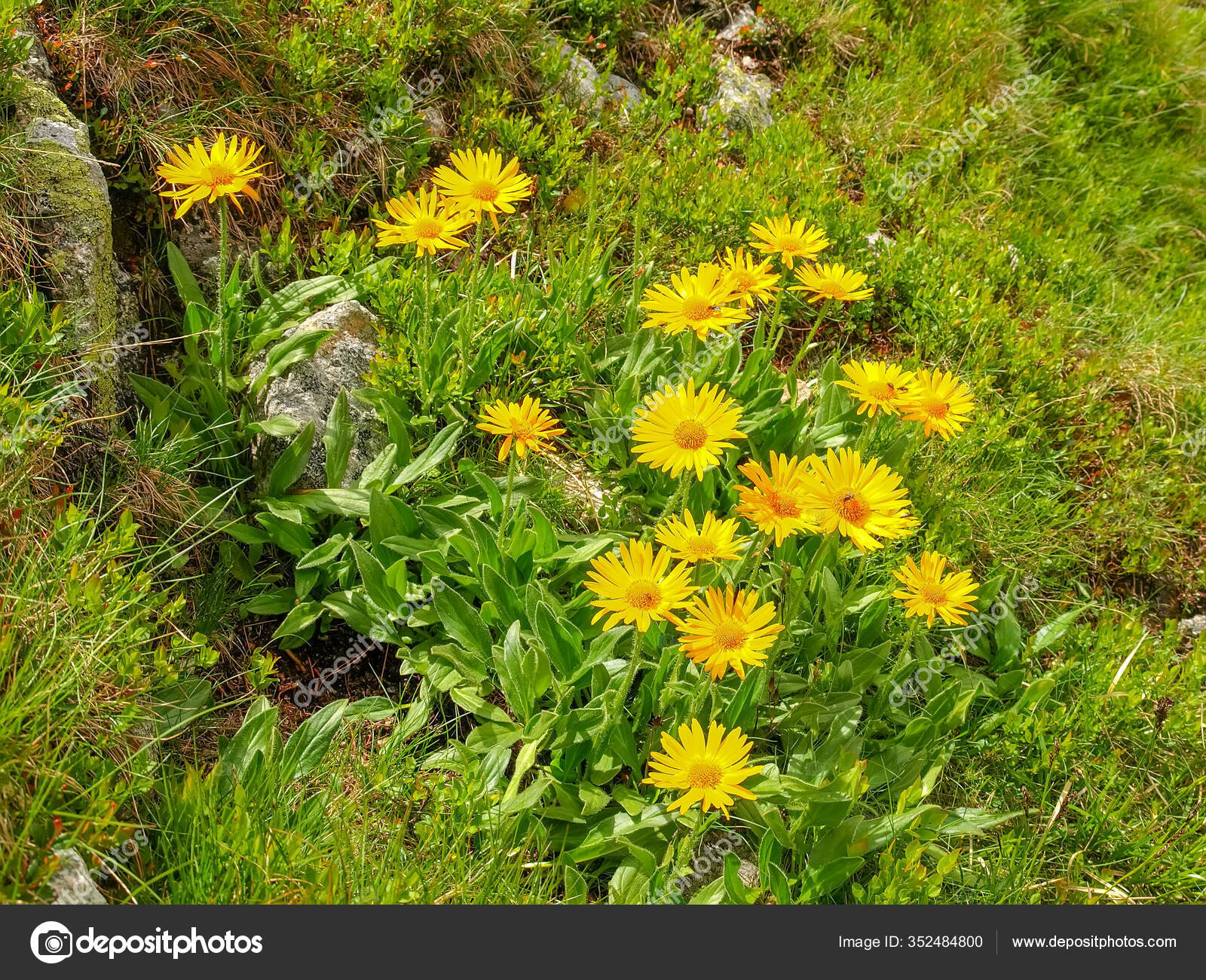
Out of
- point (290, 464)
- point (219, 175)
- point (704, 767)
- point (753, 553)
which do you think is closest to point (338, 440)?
point (290, 464)

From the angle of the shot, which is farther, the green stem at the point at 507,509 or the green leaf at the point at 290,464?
the green leaf at the point at 290,464

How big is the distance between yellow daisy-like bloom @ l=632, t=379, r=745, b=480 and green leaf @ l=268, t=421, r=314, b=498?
1.20 m

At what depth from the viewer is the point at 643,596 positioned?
2.56 metres

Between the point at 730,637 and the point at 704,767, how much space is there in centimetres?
34

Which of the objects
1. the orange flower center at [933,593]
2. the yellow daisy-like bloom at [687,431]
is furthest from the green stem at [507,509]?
the orange flower center at [933,593]

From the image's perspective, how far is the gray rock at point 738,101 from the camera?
5.13m

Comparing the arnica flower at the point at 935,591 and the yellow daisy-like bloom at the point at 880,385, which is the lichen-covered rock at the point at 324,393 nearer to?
the yellow daisy-like bloom at the point at 880,385

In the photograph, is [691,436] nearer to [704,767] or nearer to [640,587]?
[640,587]

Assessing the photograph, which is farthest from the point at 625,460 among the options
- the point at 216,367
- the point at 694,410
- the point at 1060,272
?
the point at 1060,272

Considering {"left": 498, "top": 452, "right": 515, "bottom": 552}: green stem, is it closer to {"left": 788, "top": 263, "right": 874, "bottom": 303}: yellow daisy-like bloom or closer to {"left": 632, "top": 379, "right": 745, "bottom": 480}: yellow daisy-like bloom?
{"left": 632, "top": 379, "right": 745, "bottom": 480}: yellow daisy-like bloom

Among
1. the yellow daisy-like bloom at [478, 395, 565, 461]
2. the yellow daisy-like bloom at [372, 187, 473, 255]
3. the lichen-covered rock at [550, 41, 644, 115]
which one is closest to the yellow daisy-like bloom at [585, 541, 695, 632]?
the yellow daisy-like bloom at [478, 395, 565, 461]
